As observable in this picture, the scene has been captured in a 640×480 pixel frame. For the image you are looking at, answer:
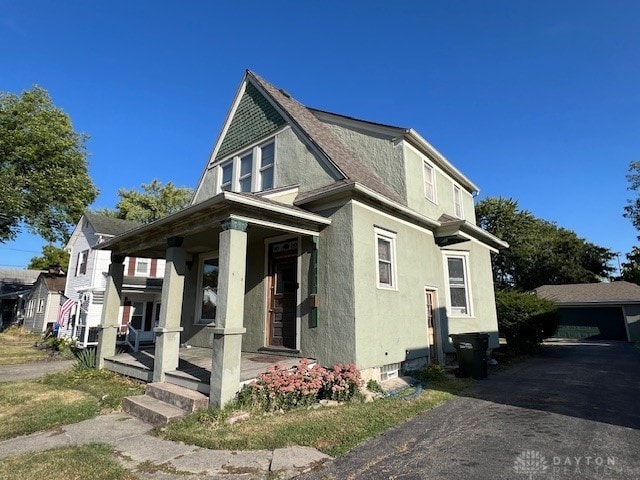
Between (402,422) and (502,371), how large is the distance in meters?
6.37

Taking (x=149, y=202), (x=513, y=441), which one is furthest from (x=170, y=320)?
(x=149, y=202)

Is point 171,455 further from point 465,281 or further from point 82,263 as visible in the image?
point 82,263

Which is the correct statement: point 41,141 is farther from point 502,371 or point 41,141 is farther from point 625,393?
point 625,393

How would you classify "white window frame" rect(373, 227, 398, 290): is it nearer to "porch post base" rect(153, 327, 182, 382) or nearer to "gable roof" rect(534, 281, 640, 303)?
"porch post base" rect(153, 327, 182, 382)

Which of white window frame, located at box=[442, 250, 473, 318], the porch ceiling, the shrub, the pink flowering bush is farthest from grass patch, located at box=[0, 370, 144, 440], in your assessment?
the shrub

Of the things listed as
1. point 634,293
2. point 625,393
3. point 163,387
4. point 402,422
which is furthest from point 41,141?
point 634,293

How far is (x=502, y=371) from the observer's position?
1018 cm

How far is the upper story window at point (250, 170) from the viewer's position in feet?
34.5

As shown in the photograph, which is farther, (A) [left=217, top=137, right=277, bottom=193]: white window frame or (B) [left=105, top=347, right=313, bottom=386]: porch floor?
(A) [left=217, top=137, right=277, bottom=193]: white window frame

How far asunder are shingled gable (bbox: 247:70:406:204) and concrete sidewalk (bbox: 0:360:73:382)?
10.0 metres

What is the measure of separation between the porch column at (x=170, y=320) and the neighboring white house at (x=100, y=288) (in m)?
12.3

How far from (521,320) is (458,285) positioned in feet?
17.2

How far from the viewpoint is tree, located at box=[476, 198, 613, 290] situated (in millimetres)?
35156

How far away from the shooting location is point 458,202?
515 inches
